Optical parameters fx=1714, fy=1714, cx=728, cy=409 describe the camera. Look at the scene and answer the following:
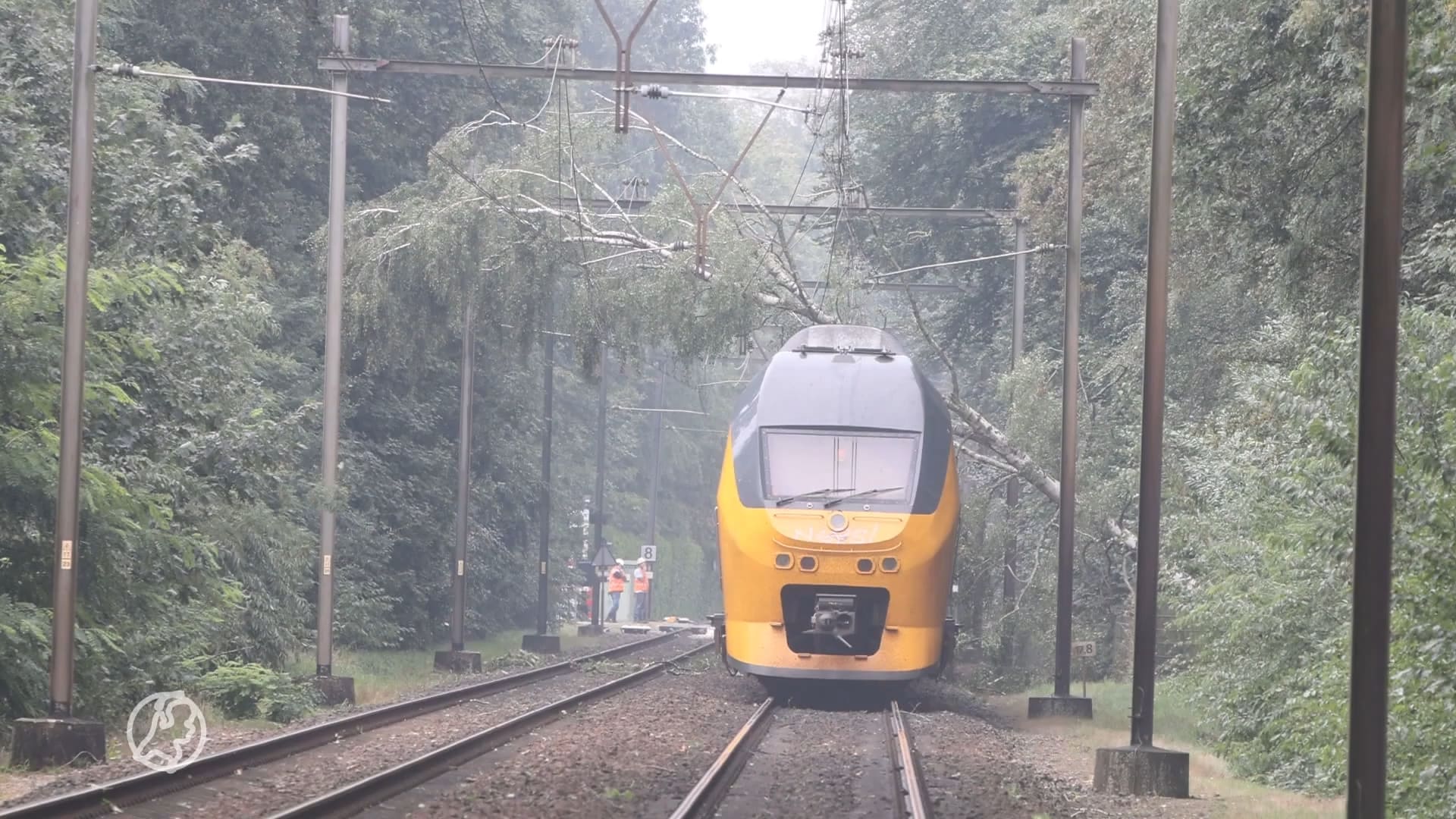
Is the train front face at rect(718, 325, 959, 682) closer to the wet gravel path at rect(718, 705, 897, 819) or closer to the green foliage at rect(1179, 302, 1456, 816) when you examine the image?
the wet gravel path at rect(718, 705, 897, 819)

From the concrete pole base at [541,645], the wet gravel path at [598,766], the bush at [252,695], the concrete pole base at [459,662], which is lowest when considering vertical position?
the concrete pole base at [541,645]

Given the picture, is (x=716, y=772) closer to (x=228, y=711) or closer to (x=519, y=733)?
(x=519, y=733)

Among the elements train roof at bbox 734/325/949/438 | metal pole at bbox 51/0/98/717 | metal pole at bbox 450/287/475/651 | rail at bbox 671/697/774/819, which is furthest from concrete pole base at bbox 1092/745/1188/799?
metal pole at bbox 450/287/475/651

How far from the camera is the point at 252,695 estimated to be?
1775cm

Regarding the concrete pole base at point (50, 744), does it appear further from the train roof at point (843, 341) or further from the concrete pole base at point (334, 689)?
the train roof at point (843, 341)

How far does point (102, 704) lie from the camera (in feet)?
50.3

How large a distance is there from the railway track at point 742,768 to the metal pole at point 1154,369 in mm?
1911

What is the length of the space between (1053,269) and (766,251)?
432 inches

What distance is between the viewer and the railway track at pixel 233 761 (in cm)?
964

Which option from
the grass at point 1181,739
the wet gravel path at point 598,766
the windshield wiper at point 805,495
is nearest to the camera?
the wet gravel path at point 598,766

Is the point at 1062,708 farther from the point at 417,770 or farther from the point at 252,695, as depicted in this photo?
the point at 417,770

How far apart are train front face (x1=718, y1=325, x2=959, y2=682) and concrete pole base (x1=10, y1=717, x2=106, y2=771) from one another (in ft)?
22.8

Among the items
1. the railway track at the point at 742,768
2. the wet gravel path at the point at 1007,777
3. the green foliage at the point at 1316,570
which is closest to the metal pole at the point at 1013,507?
the green foliage at the point at 1316,570

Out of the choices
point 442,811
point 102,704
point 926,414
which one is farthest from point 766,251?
point 442,811
